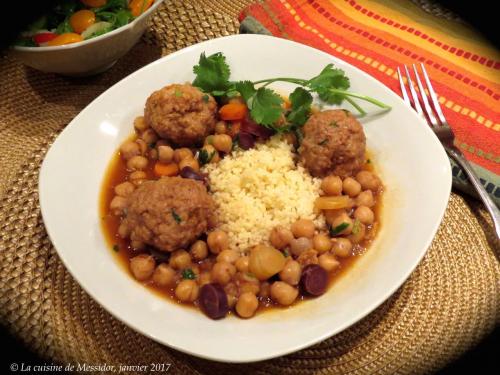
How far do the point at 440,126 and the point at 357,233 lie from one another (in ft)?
3.50

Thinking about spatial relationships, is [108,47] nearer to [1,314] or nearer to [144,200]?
[144,200]

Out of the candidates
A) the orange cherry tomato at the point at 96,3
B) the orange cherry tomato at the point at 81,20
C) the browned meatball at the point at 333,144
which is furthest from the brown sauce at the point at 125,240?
the orange cherry tomato at the point at 96,3

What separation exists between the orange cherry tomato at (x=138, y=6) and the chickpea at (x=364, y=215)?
6.78ft

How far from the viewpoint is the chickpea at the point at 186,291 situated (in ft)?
8.36

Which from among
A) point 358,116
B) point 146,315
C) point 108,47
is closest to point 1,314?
point 146,315

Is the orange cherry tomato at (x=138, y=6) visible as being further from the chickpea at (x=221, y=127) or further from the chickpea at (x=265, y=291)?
the chickpea at (x=265, y=291)

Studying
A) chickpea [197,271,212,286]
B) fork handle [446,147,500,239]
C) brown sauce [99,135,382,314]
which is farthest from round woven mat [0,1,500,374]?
chickpea [197,271,212,286]

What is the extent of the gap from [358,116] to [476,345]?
1536 mm

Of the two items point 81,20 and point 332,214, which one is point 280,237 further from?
point 81,20

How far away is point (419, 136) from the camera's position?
118 inches

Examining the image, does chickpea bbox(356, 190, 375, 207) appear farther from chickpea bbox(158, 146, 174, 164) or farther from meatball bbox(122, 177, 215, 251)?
chickpea bbox(158, 146, 174, 164)

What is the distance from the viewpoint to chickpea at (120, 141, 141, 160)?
3.13 meters

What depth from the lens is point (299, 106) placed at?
317 cm

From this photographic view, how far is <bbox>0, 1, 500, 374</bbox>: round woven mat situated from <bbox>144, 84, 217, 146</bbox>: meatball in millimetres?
889
